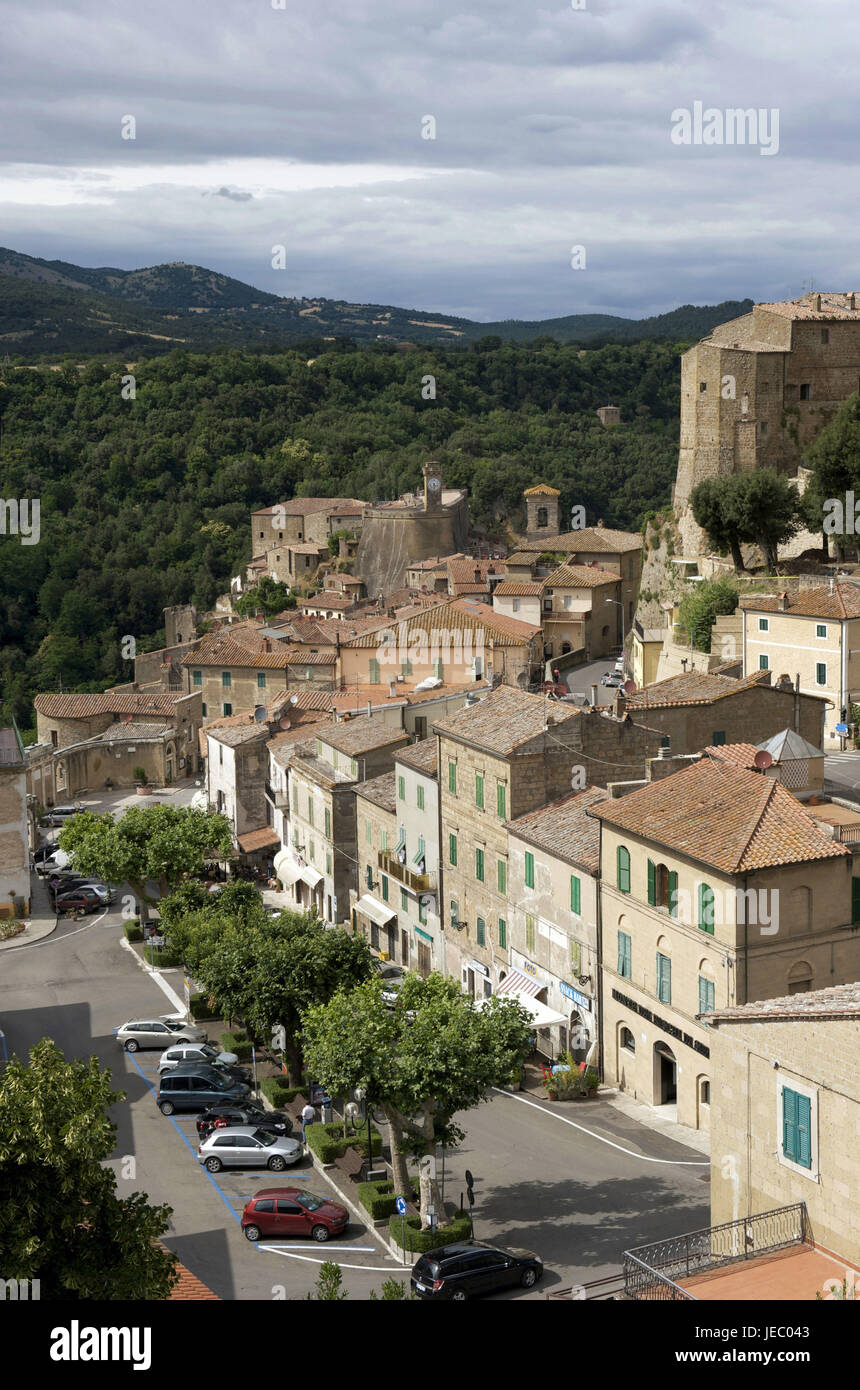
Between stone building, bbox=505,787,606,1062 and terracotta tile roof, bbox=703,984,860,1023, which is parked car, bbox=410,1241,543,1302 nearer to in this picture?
terracotta tile roof, bbox=703,984,860,1023

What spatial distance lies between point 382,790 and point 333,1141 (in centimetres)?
1597

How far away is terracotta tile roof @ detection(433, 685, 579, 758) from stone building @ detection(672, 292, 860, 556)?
30408 mm

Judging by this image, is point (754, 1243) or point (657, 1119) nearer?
point (754, 1243)

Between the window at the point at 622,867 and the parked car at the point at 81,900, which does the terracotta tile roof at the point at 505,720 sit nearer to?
the window at the point at 622,867

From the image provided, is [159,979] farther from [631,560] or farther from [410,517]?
[410,517]

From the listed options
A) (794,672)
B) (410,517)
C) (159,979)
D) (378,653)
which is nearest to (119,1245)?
(159,979)

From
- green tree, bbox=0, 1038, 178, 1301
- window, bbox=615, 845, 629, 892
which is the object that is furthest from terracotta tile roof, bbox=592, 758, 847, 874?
green tree, bbox=0, 1038, 178, 1301

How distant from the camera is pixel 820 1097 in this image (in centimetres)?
1714

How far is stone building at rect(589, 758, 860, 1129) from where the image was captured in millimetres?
26109

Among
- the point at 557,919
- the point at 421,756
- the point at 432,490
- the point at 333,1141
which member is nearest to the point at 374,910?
the point at 421,756

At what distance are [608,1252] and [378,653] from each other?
40.6m

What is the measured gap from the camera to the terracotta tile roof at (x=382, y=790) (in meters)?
41.8

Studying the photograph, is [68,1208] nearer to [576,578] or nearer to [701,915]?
[701,915]

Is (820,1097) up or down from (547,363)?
down
